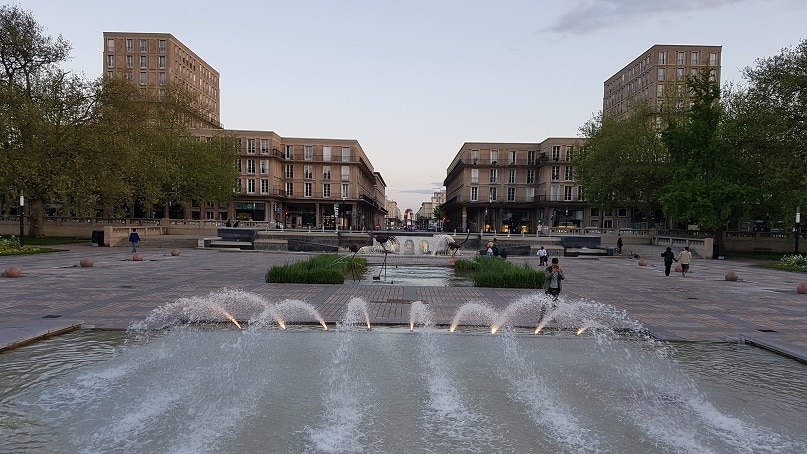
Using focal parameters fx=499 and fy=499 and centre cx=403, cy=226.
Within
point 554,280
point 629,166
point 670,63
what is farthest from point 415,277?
point 670,63

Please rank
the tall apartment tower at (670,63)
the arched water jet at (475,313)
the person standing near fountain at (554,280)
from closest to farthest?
the arched water jet at (475,313) → the person standing near fountain at (554,280) → the tall apartment tower at (670,63)

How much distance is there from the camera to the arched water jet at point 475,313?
11195 millimetres

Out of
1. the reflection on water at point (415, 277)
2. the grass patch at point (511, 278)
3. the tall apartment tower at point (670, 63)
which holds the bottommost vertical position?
the reflection on water at point (415, 277)

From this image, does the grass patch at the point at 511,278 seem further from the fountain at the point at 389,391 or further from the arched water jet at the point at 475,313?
the fountain at the point at 389,391

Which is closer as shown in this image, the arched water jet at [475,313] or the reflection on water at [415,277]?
the arched water jet at [475,313]

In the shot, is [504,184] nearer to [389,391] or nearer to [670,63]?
[670,63]

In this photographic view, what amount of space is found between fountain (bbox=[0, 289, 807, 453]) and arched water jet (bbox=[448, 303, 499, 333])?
1.16ft

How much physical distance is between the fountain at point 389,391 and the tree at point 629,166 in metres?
39.8

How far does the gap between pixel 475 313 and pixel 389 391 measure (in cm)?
591

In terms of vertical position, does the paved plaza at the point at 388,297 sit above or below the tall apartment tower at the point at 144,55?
below

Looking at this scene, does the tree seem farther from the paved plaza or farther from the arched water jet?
the arched water jet

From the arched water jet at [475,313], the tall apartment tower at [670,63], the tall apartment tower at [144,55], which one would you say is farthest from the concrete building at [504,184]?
the arched water jet at [475,313]

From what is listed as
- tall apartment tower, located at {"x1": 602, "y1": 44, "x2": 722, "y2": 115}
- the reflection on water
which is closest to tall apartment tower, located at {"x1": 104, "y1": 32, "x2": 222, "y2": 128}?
the reflection on water

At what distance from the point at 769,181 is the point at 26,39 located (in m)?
52.9
